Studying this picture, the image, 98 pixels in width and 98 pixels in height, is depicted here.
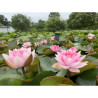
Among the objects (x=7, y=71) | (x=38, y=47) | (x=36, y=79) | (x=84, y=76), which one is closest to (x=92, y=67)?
(x=84, y=76)

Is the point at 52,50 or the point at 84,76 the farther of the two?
the point at 52,50

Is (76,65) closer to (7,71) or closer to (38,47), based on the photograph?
(7,71)

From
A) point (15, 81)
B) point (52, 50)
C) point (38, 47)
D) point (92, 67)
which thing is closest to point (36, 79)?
point (15, 81)

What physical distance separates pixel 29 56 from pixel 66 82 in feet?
0.44

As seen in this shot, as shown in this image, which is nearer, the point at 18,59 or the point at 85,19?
the point at 18,59

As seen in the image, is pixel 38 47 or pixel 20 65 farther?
pixel 38 47

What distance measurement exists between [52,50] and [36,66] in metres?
0.28

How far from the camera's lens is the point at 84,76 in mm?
378

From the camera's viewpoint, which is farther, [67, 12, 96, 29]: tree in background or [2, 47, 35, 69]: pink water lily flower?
[67, 12, 96, 29]: tree in background

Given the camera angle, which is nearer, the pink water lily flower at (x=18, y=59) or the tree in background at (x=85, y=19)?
the pink water lily flower at (x=18, y=59)

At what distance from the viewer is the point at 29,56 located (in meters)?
0.37
